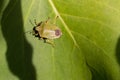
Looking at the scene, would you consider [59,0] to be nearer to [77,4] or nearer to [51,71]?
[77,4]

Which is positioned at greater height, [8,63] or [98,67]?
[8,63]

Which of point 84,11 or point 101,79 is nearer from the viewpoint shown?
point 84,11

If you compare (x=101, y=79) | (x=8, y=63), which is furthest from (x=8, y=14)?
(x=101, y=79)

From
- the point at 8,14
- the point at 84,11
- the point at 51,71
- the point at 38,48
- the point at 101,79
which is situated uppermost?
the point at 8,14

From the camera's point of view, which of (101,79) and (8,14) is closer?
(8,14)

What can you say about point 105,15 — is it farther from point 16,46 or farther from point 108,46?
point 16,46

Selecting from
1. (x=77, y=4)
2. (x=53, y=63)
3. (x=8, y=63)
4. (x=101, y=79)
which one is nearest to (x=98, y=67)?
(x=101, y=79)
